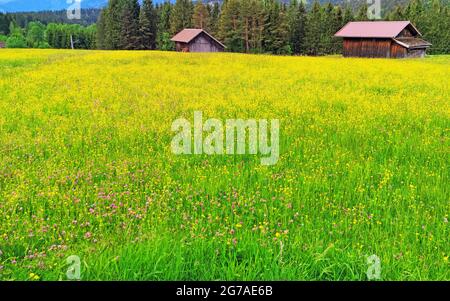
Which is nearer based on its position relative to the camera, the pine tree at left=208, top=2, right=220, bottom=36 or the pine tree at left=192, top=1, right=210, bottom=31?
the pine tree at left=192, top=1, right=210, bottom=31

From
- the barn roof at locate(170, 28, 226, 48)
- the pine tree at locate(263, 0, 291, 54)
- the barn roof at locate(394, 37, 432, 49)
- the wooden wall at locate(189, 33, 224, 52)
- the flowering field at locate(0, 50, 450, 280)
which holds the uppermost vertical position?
the pine tree at locate(263, 0, 291, 54)

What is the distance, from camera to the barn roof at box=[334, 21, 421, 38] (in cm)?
5783

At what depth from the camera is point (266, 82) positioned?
2005cm

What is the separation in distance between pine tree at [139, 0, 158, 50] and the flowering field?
77282mm

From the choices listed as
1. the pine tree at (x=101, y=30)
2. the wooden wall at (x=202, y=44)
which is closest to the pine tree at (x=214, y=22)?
the wooden wall at (x=202, y=44)

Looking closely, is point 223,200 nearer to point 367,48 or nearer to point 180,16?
point 367,48

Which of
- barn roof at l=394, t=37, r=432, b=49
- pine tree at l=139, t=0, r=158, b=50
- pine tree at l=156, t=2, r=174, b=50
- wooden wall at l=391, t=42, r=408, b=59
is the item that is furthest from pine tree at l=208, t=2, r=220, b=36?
wooden wall at l=391, t=42, r=408, b=59

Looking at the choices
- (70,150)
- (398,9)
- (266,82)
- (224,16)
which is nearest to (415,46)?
(398,9)

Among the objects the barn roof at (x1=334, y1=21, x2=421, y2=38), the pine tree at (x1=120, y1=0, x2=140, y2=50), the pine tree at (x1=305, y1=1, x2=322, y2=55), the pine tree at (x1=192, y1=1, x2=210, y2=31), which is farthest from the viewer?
the pine tree at (x1=305, y1=1, x2=322, y2=55)

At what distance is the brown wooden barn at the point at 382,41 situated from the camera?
57694 mm

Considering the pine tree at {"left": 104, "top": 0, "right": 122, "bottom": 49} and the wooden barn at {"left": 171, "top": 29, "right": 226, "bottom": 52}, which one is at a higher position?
Answer: the pine tree at {"left": 104, "top": 0, "right": 122, "bottom": 49}

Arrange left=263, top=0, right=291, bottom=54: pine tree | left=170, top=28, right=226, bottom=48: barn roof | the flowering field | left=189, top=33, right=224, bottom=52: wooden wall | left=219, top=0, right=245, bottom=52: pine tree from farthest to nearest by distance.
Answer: left=263, top=0, right=291, bottom=54: pine tree
left=219, top=0, right=245, bottom=52: pine tree
left=189, top=33, right=224, bottom=52: wooden wall
left=170, top=28, right=226, bottom=48: barn roof
the flowering field

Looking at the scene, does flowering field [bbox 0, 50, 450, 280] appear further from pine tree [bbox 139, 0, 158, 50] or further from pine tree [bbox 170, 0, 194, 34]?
pine tree [bbox 139, 0, 158, 50]

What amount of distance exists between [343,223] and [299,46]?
8829 cm
